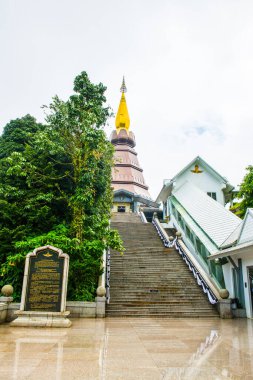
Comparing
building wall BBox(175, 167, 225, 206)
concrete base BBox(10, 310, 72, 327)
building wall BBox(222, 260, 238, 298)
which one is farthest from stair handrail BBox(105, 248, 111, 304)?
building wall BBox(175, 167, 225, 206)

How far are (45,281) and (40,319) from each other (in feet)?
3.78

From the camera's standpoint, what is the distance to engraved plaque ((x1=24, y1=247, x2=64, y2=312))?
9.16 m

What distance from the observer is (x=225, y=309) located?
11.4 m

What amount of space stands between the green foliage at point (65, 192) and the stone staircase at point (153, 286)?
1.60m

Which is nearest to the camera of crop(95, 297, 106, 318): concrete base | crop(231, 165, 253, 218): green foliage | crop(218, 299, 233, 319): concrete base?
crop(95, 297, 106, 318): concrete base

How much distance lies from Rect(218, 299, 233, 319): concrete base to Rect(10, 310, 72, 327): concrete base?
6.17 meters

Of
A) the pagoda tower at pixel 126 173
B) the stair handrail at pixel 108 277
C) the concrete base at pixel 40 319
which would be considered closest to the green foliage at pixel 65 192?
the stair handrail at pixel 108 277

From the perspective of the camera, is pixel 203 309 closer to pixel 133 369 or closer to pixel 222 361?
pixel 222 361

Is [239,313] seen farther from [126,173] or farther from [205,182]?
[126,173]

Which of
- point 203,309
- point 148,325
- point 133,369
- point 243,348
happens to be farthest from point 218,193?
point 133,369

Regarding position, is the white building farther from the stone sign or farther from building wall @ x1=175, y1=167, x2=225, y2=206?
the stone sign

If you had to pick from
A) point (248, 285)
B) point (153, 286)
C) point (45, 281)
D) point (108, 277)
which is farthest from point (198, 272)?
point (45, 281)

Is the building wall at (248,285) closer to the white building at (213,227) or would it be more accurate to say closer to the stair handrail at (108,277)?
the white building at (213,227)

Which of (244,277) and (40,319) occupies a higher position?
(244,277)
